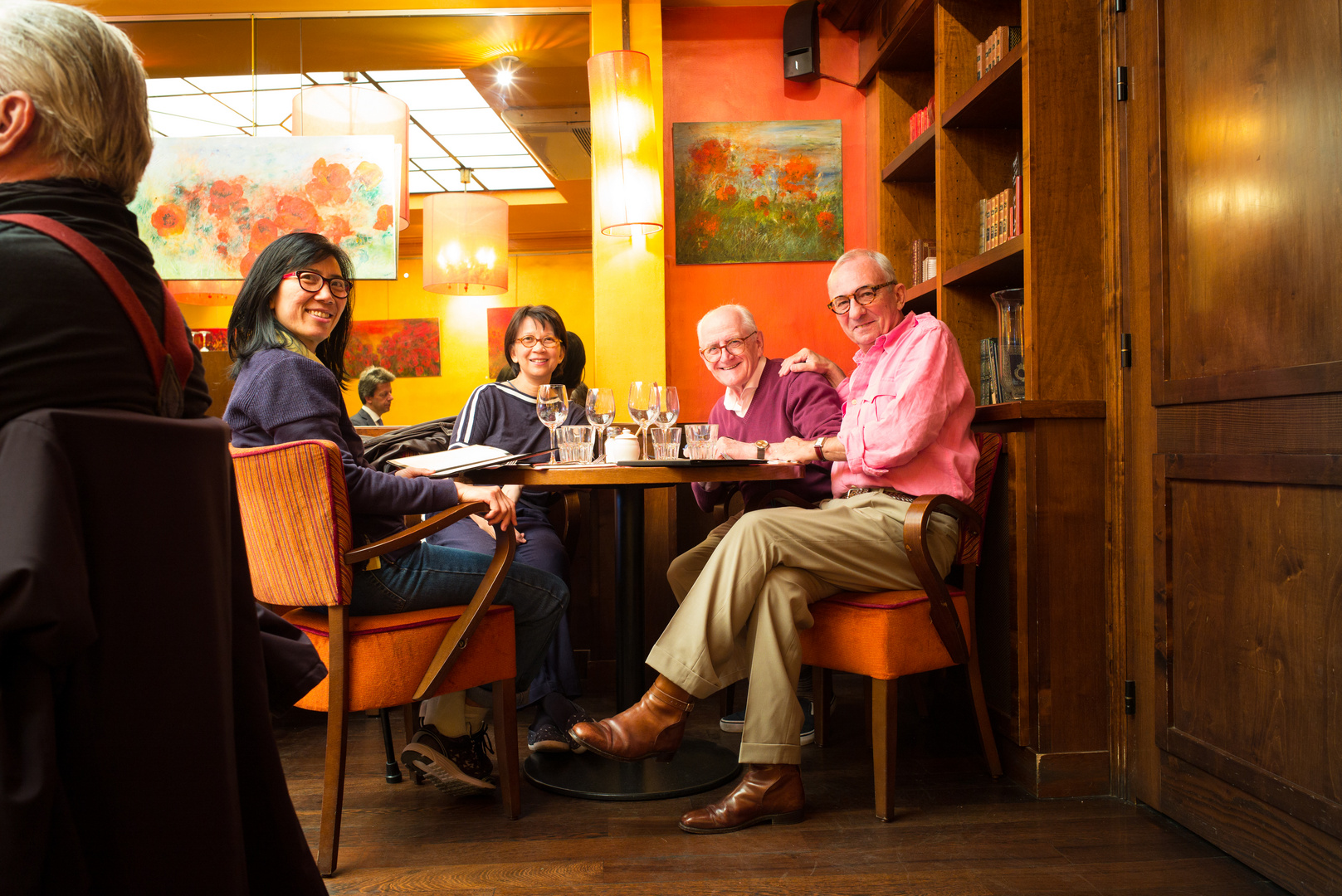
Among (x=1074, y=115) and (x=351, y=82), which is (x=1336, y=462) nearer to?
(x=1074, y=115)

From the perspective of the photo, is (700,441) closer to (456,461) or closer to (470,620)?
(456,461)

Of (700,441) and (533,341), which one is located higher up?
(533,341)

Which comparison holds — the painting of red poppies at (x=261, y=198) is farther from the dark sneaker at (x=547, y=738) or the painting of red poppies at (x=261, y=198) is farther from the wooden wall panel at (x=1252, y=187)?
the wooden wall panel at (x=1252, y=187)

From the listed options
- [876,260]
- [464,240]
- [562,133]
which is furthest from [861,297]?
[464,240]

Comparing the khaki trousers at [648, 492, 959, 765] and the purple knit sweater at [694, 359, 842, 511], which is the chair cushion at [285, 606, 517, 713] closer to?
the khaki trousers at [648, 492, 959, 765]

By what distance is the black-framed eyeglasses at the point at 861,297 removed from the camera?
260 centimetres

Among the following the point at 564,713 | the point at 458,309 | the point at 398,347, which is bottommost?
the point at 564,713

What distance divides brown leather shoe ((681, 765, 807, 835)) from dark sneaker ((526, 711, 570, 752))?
520mm

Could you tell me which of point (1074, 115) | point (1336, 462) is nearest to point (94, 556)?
point (1336, 462)

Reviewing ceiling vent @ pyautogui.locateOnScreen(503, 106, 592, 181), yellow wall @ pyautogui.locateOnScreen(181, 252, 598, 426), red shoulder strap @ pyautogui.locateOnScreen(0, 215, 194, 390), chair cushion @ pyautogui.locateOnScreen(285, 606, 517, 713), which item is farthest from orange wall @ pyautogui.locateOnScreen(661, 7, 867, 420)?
yellow wall @ pyautogui.locateOnScreen(181, 252, 598, 426)

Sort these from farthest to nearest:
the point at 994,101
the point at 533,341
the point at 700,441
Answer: the point at 533,341
the point at 994,101
the point at 700,441

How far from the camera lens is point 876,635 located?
2.08m

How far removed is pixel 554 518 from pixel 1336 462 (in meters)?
2.17

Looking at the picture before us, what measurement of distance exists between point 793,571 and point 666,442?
1.67ft
